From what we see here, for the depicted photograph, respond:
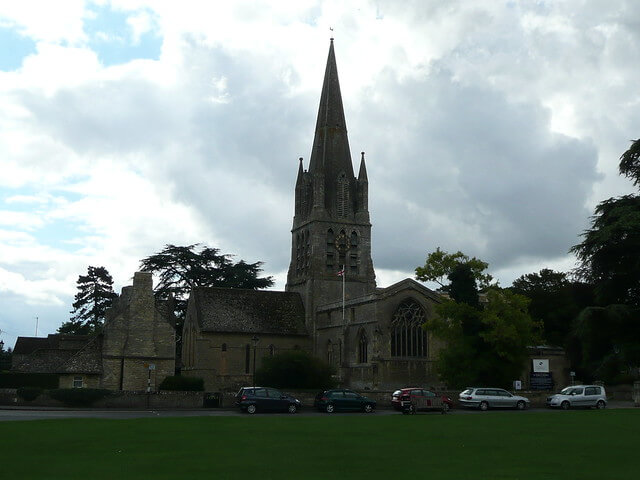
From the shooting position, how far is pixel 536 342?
5212 cm

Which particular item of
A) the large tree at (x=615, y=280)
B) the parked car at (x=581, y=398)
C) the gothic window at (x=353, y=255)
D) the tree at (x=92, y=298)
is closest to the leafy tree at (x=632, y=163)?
the large tree at (x=615, y=280)

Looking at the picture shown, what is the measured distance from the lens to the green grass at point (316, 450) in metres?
15.4

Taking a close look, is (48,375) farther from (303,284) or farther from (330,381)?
(303,284)

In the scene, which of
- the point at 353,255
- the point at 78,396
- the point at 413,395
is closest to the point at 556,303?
the point at 353,255

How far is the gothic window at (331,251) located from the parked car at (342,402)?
34.5 meters

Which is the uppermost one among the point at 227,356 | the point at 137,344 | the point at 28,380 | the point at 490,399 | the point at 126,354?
the point at 137,344

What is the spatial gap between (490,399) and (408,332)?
20994 mm

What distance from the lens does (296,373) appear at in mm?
54219

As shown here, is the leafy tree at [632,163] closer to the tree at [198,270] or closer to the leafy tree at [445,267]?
the leafy tree at [445,267]

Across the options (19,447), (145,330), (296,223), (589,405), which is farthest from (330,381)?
(19,447)

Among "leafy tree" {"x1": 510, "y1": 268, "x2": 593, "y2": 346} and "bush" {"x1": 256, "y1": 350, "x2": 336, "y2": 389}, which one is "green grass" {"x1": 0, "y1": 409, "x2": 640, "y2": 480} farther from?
"leafy tree" {"x1": 510, "y1": 268, "x2": 593, "y2": 346}

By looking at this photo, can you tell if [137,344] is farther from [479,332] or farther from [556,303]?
[556,303]

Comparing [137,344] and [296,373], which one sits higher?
[137,344]

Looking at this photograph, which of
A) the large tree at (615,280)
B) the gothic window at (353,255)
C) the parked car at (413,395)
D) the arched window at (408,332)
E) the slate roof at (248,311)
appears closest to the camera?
the parked car at (413,395)
